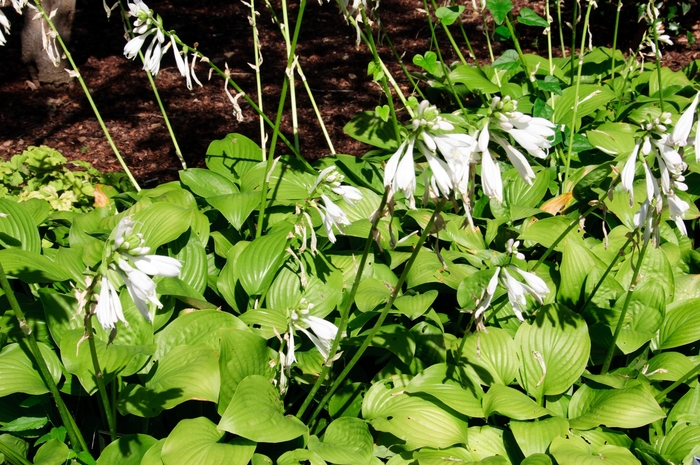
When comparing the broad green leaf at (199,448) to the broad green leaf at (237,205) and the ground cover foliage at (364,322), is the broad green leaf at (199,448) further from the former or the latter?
the broad green leaf at (237,205)

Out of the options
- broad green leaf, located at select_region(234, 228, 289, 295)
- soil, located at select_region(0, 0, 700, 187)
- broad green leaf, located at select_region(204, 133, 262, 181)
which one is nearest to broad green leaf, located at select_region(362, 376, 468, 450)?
broad green leaf, located at select_region(234, 228, 289, 295)

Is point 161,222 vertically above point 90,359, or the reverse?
point 161,222

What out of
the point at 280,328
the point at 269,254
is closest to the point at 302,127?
the point at 269,254

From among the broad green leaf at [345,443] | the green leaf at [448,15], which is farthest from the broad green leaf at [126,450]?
the green leaf at [448,15]

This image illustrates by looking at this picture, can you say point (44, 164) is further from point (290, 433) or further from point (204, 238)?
point (290, 433)

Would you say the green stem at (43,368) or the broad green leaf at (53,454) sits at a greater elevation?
the green stem at (43,368)

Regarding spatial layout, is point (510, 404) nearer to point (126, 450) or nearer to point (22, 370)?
point (126, 450)

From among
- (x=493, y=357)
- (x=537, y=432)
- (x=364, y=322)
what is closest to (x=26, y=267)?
(x=364, y=322)

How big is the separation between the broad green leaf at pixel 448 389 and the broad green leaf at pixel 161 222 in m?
1.29

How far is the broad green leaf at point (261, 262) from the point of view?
2.82 meters

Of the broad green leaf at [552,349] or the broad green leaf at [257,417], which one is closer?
the broad green leaf at [257,417]

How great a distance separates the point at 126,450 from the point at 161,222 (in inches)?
42.8

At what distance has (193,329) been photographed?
2.58 m

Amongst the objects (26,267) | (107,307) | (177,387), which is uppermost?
(107,307)
